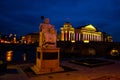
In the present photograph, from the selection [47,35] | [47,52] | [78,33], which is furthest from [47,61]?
[78,33]

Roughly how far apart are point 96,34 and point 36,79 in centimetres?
12833

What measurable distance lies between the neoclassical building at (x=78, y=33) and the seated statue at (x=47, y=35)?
9660 cm

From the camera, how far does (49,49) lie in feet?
43.7

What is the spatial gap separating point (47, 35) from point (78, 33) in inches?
4295

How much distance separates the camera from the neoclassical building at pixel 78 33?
112688 mm

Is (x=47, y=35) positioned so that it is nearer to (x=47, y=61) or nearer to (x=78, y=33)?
(x=47, y=61)

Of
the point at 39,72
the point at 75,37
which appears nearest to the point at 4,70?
the point at 39,72

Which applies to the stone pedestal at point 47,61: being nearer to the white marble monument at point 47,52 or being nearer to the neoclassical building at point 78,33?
the white marble monument at point 47,52

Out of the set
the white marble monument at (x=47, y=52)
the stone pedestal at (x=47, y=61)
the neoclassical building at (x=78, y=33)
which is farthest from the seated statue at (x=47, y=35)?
the neoclassical building at (x=78, y=33)

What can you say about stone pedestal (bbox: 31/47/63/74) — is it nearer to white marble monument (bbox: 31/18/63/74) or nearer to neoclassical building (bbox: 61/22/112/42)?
white marble monument (bbox: 31/18/63/74)

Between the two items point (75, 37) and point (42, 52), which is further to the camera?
point (75, 37)

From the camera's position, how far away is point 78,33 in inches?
4779

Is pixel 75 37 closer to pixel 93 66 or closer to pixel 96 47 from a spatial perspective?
pixel 96 47

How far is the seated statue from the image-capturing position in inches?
527
